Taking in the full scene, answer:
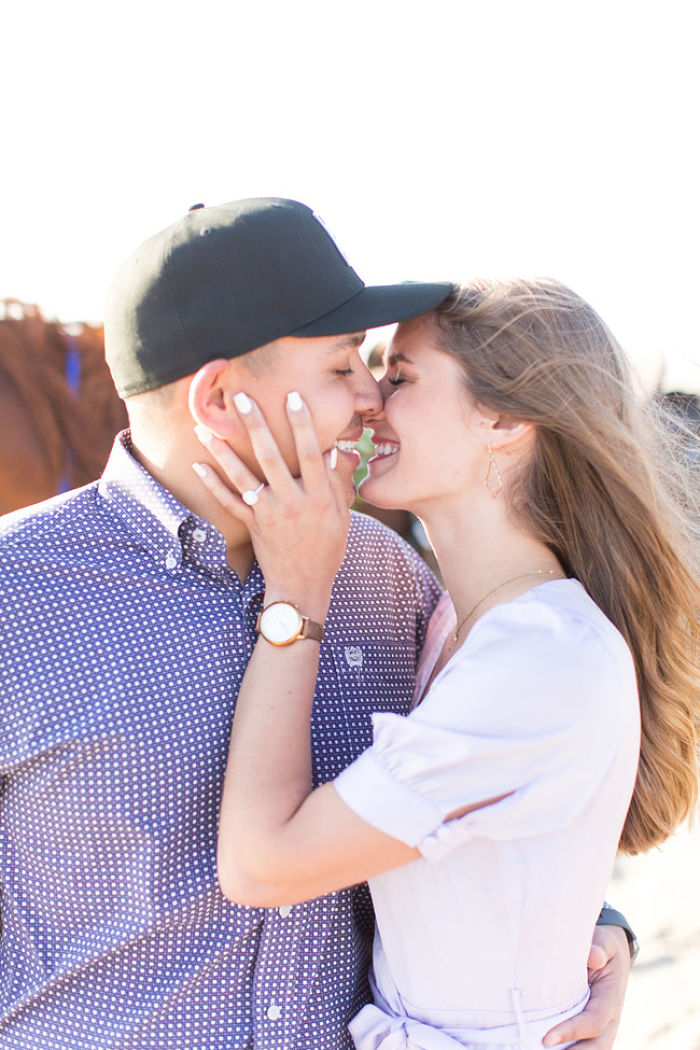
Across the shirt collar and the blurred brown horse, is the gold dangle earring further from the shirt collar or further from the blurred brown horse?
the blurred brown horse

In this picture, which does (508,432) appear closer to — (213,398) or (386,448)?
(386,448)

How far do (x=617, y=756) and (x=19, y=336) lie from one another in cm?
273

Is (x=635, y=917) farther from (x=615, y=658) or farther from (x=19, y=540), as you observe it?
(x=19, y=540)

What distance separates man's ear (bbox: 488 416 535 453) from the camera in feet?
6.16

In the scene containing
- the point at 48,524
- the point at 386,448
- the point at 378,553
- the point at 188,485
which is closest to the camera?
the point at 48,524

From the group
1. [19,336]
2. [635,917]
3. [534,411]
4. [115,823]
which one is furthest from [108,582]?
[635,917]

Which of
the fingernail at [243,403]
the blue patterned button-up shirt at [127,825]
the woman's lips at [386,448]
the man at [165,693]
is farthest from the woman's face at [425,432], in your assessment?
the blue patterned button-up shirt at [127,825]

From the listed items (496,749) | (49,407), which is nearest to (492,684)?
(496,749)

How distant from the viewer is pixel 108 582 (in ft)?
5.58

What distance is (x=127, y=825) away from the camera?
1617 millimetres

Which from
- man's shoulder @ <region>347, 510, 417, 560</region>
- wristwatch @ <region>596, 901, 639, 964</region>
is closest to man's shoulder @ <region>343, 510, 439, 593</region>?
man's shoulder @ <region>347, 510, 417, 560</region>

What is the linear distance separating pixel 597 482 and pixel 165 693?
0.95 metres

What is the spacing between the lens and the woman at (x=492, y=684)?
1.49 metres

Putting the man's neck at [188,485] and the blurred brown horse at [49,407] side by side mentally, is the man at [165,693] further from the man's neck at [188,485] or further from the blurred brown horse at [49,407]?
the blurred brown horse at [49,407]
